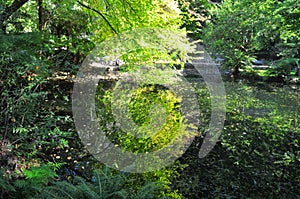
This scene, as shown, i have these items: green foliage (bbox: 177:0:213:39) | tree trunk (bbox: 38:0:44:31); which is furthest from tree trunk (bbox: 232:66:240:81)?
tree trunk (bbox: 38:0:44:31)

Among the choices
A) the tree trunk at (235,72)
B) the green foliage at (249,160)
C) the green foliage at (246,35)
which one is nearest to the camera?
the green foliage at (249,160)

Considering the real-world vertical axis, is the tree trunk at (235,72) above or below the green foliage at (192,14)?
below

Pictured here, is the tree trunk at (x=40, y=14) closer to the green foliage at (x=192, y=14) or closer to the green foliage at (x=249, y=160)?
the green foliage at (x=192, y=14)

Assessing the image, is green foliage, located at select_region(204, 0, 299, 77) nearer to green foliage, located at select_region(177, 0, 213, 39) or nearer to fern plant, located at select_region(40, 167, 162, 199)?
green foliage, located at select_region(177, 0, 213, 39)

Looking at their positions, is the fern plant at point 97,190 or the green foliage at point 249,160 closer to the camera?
the fern plant at point 97,190

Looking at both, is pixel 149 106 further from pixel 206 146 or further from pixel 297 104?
pixel 297 104

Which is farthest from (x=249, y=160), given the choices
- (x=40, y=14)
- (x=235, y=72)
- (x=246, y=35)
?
(x=235, y=72)

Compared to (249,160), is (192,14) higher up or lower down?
higher up

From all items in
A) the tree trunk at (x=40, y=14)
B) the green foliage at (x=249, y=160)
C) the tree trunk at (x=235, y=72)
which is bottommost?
the green foliage at (x=249, y=160)

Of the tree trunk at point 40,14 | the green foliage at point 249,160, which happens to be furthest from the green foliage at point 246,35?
the tree trunk at point 40,14

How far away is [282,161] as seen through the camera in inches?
169

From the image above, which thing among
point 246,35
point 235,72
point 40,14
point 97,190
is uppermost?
point 246,35

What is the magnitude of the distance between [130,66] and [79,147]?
1.53 meters

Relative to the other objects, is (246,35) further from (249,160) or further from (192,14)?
(249,160)
